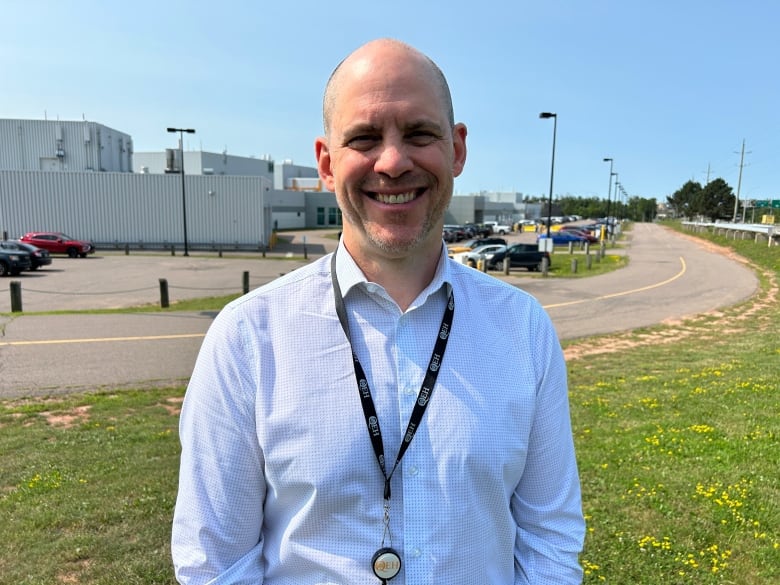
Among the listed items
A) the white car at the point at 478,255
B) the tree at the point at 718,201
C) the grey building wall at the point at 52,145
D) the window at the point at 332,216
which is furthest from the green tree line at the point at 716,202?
the grey building wall at the point at 52,145

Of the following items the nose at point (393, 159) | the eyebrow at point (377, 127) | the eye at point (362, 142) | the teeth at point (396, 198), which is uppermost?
the eyebrow at point (377, 127)

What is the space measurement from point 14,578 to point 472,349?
351 centimetres

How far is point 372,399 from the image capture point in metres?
1.59

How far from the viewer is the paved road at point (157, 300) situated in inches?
379

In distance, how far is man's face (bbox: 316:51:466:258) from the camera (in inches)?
62.6

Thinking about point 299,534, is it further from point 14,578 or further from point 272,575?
point 14,578

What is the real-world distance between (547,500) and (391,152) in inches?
46.1

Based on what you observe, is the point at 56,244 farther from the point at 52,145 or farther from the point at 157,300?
the point at 52,145

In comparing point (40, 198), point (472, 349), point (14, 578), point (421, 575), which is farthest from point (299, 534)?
point (40, 198)

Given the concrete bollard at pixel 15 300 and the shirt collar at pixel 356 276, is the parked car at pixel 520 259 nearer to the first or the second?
the concrete bollard at pixel 15 300

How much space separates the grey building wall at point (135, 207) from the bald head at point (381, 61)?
45073 millimetres

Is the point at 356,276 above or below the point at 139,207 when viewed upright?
below

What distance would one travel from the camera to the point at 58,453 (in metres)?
5.74

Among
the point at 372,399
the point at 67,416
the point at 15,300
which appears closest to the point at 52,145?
the point at 15,300
